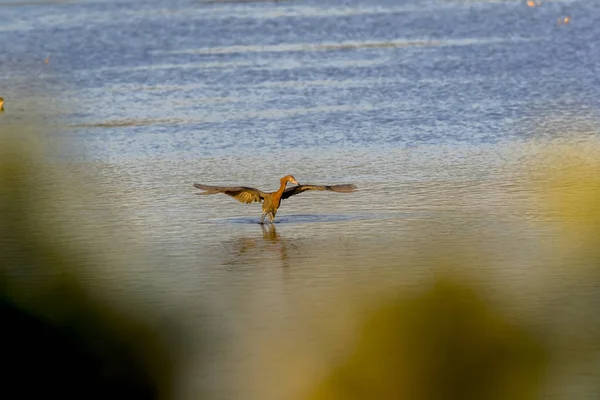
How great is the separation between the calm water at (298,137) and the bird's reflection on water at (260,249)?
25 mm

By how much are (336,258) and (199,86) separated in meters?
9.10

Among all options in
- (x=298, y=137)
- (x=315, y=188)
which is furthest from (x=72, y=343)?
(x=298, y=137)

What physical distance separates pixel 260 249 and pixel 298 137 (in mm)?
4612

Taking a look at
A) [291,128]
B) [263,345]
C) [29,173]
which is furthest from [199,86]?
[29,173]

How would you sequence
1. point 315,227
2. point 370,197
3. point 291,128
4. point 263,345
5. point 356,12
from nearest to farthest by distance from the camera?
1. point 263,345
2. point 315,227
3. point 370,197
4. point 291,128
5. point 356,12

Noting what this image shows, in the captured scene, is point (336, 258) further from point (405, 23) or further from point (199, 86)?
point (405, 23)

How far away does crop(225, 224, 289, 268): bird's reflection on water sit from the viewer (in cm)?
995

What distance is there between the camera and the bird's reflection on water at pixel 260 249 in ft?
32.6

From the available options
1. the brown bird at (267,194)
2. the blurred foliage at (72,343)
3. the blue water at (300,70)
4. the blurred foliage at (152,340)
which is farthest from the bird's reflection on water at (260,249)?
the blurred foliage at (72,343)

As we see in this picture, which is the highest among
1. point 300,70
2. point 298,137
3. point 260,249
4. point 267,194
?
point 300,70

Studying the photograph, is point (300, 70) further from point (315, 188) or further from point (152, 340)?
point (152, 340)

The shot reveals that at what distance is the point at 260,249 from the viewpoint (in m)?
10.3

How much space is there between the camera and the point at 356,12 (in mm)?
28344

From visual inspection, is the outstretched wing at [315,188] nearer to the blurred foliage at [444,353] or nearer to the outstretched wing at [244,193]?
the outstretched wing at [244,193]
